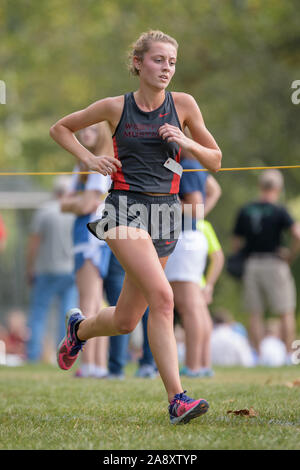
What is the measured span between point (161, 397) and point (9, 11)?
2005 centimetres

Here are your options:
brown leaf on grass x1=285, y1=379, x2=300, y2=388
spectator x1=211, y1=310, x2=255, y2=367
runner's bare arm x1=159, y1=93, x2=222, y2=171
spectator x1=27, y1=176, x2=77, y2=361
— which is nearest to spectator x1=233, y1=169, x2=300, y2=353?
spectator x1=211, y1=310, x2=255, y2=367

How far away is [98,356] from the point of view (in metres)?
7.50

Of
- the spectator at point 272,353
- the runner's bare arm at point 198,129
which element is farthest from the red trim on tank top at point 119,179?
the spectator at point 272,353

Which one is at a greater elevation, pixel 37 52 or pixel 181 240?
pixel 37 52

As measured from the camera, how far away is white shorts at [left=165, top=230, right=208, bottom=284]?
23.2 ft

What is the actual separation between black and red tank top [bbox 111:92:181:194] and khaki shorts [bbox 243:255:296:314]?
6.12m

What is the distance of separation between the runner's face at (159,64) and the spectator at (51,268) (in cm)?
595

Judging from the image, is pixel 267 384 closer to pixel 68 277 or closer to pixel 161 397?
pixel 161 397

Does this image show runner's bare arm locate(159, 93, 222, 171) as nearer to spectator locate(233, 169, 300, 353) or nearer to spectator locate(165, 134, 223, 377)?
spectator locate(165, 134, 223, 377)

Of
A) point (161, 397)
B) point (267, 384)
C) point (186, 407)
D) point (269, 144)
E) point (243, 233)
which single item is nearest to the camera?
point (186, 407)

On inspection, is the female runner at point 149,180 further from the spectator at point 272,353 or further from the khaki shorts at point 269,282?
the spectator at point 272,353

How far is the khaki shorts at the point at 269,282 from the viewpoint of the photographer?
1039cm

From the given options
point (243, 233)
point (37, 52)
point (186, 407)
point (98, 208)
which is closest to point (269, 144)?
point (243, 233)

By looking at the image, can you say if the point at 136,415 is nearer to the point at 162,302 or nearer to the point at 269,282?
the point at 162,302
